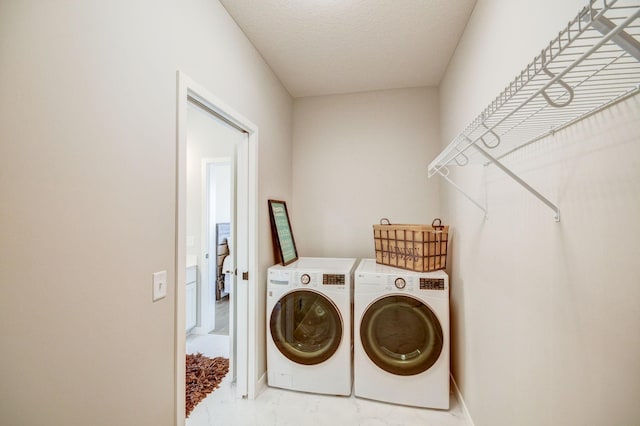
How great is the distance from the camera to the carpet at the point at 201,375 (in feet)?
6.92

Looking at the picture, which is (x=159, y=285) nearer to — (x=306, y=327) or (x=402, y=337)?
(x=306, y=327)

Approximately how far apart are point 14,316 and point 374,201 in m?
2.60

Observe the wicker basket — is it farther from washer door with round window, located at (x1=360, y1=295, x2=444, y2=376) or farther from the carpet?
the carpet

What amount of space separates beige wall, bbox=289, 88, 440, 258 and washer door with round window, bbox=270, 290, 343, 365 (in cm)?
86

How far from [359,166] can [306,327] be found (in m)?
1.66

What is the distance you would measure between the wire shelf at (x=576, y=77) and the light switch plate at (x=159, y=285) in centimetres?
133

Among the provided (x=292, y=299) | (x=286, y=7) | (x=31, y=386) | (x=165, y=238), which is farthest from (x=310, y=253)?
(x=31, y=386)

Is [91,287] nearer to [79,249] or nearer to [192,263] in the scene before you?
[79,249]

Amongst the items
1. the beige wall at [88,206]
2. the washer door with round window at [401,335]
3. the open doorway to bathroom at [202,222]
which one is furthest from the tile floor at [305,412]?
the open doorway to bathroom at [202,222]

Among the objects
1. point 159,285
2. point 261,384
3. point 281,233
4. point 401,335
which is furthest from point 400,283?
point 159,285

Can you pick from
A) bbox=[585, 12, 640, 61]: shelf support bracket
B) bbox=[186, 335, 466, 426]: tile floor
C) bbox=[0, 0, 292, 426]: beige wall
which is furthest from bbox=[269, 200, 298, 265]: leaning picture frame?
bbox=[585, 12, 640, 61]: shelf support bracket

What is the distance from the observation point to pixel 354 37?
2025mm

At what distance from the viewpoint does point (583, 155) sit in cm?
81

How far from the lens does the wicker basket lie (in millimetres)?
2053
